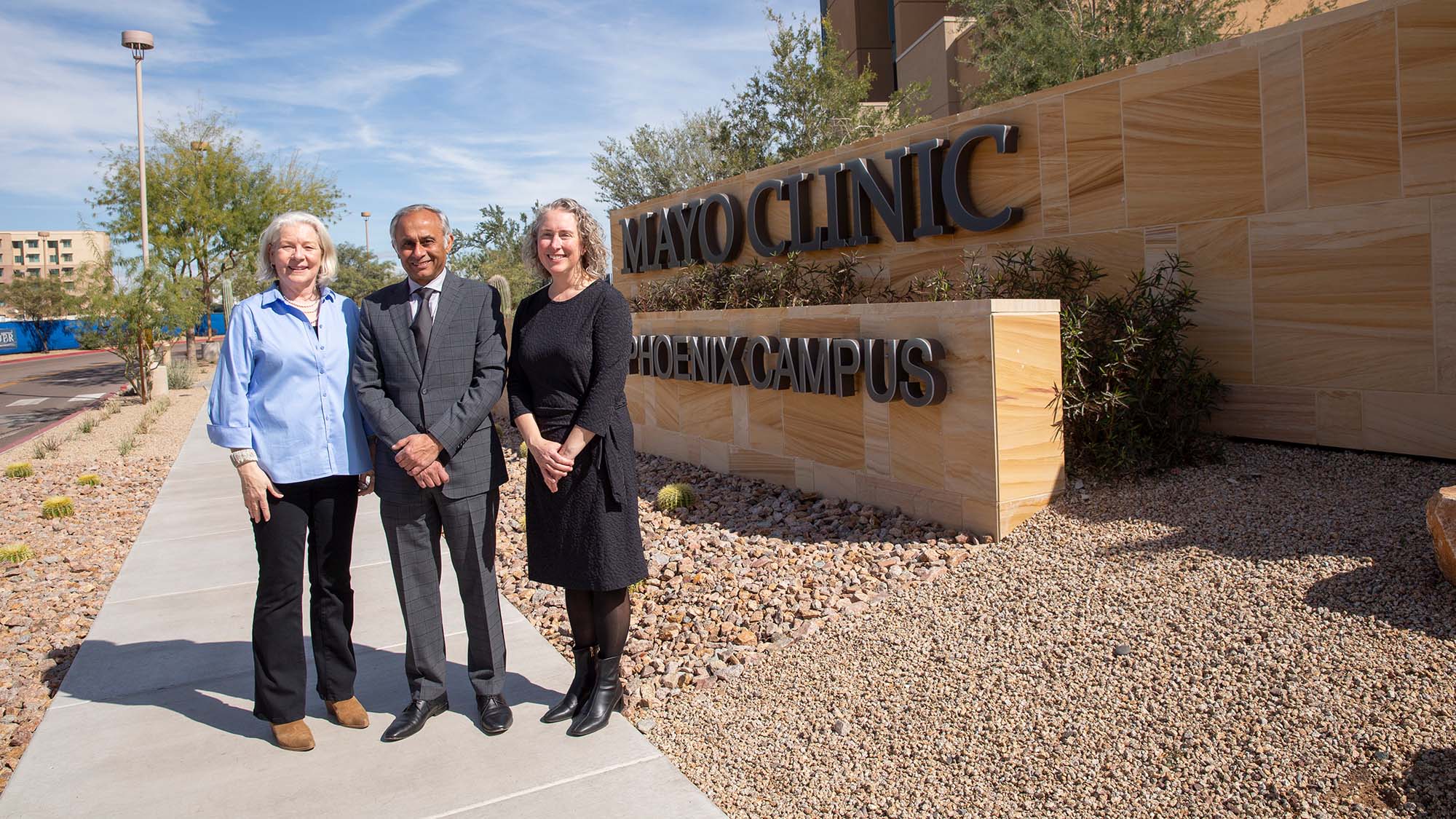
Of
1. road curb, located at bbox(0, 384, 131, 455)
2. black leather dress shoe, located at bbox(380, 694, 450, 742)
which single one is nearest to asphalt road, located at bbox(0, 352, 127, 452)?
road curb, located at bbox(0, 384, 131, 455)

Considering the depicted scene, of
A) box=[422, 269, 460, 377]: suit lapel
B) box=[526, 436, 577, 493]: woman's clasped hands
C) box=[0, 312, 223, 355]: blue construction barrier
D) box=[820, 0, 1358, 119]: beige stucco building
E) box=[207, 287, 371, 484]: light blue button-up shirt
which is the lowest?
box=[526, 436, 577, 493]: woman's clasped hands

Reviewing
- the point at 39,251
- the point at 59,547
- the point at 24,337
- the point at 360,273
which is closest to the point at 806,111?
the point at 59,547

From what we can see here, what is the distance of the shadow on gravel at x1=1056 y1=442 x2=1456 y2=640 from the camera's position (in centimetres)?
394

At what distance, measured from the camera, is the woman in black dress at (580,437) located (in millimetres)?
3680

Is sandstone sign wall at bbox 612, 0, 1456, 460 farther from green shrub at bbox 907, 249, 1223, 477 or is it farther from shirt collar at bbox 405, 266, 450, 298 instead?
shirt collar at bbox 405, 266, 450, 298

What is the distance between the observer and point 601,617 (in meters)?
3.80

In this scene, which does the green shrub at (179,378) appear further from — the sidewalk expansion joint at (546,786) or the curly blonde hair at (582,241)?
the sidewalk expansion joint at (546,786)

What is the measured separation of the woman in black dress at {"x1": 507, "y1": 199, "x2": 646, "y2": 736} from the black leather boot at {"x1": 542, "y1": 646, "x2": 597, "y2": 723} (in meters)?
0.10

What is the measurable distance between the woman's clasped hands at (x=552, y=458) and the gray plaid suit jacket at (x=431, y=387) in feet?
0.63

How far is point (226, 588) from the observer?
19.8 ft

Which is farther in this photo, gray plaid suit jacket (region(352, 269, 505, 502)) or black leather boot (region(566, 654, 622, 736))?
black leather boot (region(566, 654, 622, 736))

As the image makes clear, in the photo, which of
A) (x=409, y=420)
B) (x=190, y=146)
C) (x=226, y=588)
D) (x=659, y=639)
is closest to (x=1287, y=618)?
(x=659, y=639)

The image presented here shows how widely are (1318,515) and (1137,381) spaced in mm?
1420

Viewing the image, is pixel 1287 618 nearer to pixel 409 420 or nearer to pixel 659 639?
pixel 659 639
